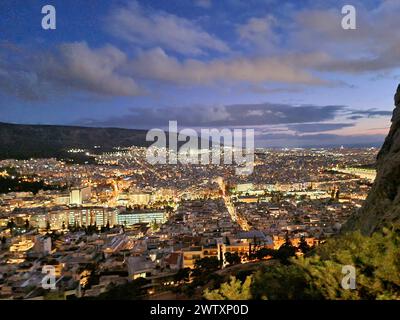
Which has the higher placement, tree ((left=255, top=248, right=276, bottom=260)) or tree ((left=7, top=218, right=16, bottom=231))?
tree ((left=255, top=248, right=276, bottom=260))

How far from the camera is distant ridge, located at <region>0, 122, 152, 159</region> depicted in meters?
58.2

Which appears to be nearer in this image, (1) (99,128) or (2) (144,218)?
(2) (144,218)

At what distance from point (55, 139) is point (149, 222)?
53.4 metres

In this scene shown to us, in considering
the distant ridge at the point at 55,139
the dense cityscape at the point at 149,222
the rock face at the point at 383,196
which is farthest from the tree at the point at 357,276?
the distant ridge at the point at 55,139

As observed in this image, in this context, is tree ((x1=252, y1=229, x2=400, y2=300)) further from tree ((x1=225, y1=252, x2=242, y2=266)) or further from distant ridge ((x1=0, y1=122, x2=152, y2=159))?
distant ridge ((x1=0, y1=122, x2=152, y2=159))

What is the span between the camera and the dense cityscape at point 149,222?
37.7 feet

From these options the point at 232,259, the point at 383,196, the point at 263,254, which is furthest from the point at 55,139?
the point at 383,196

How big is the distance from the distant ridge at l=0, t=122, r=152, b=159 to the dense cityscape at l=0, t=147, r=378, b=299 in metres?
5.31

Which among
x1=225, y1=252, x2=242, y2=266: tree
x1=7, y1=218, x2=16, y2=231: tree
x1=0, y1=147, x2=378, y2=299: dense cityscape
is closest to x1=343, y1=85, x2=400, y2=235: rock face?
x1=0, y1=147, x2=378, y2=299: dense cityscape

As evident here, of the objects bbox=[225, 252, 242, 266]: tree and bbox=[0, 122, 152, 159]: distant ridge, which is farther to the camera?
bbox=[0, 122, 152, 159]: distant ridge

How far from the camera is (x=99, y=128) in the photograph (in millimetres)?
81375

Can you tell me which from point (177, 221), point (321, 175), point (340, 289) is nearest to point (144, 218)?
point (177, 221)
